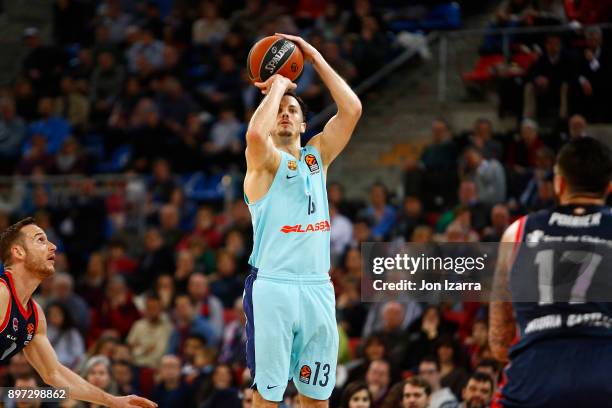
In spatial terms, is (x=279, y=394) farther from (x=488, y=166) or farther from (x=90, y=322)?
(x=90, y=322)

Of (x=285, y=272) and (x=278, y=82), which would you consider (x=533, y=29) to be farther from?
(x=285, y=272)

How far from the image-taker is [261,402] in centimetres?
691

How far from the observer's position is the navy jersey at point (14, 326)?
24.7 feet

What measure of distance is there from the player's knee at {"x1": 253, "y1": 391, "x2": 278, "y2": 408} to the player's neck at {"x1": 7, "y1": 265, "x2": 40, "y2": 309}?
183cm

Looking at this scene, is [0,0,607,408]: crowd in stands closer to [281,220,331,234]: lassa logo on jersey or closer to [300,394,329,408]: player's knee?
[300,394,329,408]: player's knee

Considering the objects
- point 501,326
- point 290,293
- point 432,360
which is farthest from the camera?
point 432,360

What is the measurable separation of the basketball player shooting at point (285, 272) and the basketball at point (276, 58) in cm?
15

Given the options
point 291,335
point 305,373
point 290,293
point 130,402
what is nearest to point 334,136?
point 290,293

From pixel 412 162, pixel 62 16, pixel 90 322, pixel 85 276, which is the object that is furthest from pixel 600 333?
pixel 62 16

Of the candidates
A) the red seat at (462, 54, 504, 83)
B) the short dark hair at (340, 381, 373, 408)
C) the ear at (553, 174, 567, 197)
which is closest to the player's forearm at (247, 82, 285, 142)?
the ear at (553, 174, 567, 197)

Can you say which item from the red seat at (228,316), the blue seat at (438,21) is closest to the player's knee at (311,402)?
the red seat at (228,316)

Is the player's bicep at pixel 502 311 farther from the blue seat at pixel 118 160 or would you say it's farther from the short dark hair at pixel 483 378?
the blue seat at pixel 118 160

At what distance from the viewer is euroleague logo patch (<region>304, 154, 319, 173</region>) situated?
7.22 metres

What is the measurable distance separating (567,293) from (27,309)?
408 cm
